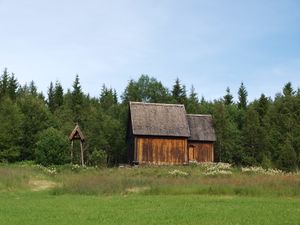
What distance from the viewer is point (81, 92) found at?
3231 inches

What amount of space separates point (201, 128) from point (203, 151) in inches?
112

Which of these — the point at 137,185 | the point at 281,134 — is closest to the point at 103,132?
the point at 281,134

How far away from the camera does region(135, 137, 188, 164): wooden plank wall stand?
51094 millimetres

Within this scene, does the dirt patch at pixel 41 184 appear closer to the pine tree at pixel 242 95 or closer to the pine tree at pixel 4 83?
the pine tree at pixel 4 83

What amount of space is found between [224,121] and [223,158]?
18.7ft

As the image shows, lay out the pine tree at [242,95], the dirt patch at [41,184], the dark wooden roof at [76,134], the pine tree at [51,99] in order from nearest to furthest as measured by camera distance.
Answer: the dirt patch at [41,184], the dark wooden roof at [76,134], the pine tree at [51,99], the pine tree at [242,95]

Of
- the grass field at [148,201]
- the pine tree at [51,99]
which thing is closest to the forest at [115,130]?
the pine tree at [51,99]

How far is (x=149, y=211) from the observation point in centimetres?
1784

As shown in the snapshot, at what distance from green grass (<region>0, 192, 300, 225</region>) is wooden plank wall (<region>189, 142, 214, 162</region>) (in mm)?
32072

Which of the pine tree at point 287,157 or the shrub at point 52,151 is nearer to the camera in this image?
the shrub at point 52,151

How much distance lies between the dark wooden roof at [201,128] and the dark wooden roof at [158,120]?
2.63 metres

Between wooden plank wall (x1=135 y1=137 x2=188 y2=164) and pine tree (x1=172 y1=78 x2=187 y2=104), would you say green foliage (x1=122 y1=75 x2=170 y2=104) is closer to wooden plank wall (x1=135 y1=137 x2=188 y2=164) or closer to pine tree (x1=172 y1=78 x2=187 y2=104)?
pine tree (x1=172 y1=78 x2=187 y2=104)

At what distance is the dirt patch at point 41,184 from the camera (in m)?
29.6

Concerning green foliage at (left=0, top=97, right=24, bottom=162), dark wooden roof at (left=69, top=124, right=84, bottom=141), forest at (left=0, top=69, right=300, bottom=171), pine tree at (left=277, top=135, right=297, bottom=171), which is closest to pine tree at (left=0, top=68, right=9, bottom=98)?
forest at (left=0, top=69, right=300, bottom=171)
